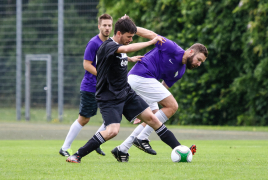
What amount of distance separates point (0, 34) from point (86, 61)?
14070 mm

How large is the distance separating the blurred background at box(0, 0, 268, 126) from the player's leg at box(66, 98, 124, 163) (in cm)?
885

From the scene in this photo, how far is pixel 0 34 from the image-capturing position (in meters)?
20.0

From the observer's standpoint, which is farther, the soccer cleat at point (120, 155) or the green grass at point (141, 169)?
the soccer cleat at point (120, 155)

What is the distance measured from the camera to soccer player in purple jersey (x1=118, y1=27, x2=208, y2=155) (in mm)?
6475

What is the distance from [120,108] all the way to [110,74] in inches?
17.0

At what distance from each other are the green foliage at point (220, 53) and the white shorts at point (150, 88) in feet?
24.8

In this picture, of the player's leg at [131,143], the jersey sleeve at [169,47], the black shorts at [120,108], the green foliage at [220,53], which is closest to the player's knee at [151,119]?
the black shorts at [120,108]

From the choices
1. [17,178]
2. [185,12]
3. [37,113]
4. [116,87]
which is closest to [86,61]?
[116,87]

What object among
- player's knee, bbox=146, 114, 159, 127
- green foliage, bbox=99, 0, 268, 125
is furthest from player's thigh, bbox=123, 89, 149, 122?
green foliage, bbox=99, 0, 268, 125

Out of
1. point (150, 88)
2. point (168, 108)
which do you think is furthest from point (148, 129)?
point (150, 88)

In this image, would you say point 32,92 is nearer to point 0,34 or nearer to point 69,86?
point 69,86

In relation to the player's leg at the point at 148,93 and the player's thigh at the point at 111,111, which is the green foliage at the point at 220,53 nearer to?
the player's leg at the point at 148,93

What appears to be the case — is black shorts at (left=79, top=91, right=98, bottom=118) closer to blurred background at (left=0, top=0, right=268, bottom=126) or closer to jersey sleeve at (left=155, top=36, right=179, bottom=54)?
jersey sleeve at (left=155, top=36, right=179, bottom=54)

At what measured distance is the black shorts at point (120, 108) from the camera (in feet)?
18.2
